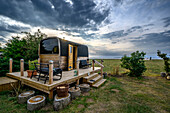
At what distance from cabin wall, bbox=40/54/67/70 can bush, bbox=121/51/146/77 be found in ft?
21.6

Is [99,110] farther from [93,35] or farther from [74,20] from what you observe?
[93,35]

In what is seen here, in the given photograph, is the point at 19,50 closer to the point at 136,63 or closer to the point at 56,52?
the point at 56,52

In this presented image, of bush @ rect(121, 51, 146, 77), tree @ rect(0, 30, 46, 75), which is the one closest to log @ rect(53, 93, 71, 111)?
tree @ rect(0, 30, 46, 75)

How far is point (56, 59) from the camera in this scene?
610 cm

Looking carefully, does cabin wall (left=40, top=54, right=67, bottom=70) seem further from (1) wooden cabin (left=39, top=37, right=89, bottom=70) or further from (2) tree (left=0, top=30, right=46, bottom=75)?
(2) tree (left=0, top=30, right=46, bottom=75)

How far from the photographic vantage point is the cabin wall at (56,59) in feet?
19.9

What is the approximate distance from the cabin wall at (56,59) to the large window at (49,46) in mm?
344

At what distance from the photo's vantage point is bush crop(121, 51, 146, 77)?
7.43 meters

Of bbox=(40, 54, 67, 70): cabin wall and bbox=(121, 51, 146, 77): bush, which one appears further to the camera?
bbox=(121, 51, 146, 77): bush

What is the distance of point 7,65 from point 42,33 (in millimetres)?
6654

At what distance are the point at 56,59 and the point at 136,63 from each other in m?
8.04

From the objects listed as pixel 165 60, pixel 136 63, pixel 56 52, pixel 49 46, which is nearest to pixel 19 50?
pixel 49 46

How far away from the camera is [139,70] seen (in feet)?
24.5

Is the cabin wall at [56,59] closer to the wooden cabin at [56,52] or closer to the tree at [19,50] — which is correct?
the wooden cabin at [56,52]
